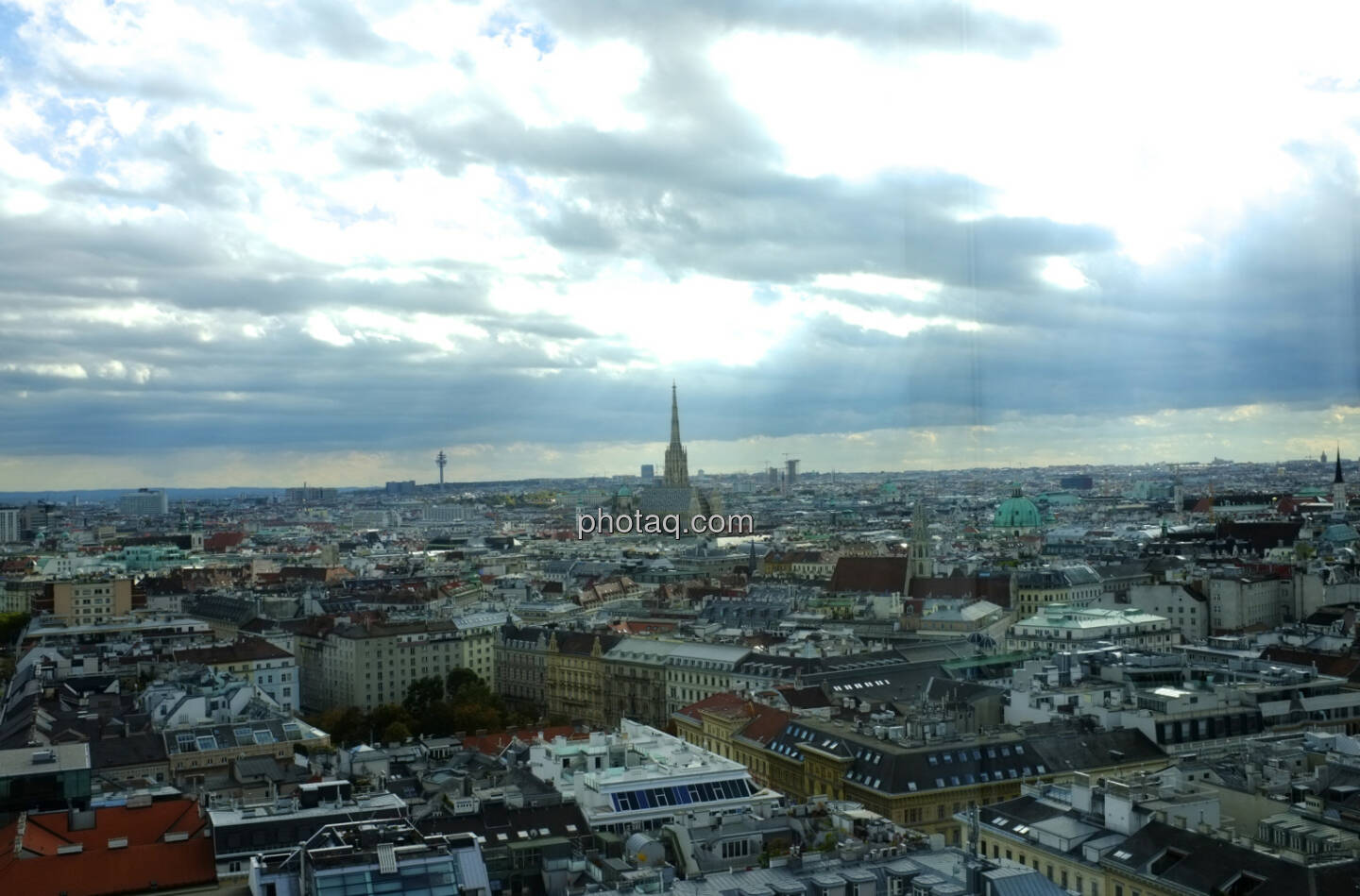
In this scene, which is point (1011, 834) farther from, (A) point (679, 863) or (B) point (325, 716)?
(B) point (325, 716)

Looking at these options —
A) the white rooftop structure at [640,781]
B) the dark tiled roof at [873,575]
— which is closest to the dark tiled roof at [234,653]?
the white rooftop structure at [640,781]

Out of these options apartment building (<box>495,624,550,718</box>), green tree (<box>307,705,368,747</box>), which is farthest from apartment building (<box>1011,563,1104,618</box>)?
green tree (<box>307,705,368,747</box>)

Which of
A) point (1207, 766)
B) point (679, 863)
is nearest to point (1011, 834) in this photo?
point (1207, 766)

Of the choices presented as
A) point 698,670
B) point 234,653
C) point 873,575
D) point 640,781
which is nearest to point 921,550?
point 873,575

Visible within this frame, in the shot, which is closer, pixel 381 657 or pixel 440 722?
pixel 440 722

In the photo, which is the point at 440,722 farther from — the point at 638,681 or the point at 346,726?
the point at 638,681

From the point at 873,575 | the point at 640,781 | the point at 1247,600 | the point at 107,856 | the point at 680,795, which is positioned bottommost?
the point at 680,795

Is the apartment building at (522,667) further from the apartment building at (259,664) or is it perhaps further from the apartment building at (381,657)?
the apartment building at (259,664)

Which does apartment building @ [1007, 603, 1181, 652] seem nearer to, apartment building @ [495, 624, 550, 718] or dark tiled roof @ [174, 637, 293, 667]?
apartment building @ [495, 624, 550, 718]
